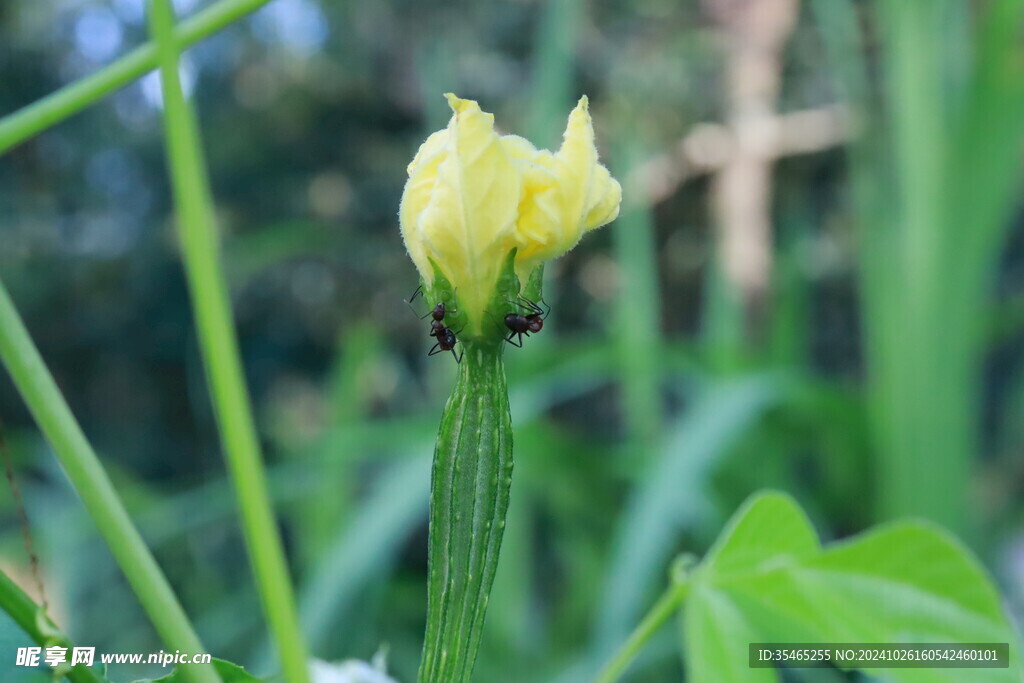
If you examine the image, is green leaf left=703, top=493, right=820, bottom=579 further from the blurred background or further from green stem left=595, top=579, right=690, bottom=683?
the blurred background

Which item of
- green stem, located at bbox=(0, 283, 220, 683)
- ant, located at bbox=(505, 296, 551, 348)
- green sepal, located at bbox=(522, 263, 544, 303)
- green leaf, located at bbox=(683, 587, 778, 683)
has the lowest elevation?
green leaf, located at bbox=(683, 587, 778, 683)

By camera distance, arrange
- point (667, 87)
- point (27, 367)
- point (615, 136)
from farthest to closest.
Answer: point (667, 87) → point (615, 136) → point (27, 367)

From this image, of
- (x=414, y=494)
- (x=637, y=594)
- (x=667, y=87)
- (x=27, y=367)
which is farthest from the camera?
(x=667, y=87)

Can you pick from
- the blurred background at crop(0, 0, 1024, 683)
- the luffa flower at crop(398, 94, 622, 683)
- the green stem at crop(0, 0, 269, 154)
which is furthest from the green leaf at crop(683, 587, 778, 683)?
the blurred background at crop(0, 0, 1024, 683)

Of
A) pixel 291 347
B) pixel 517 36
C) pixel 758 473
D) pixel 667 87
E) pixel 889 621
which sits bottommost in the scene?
pixel 889 621

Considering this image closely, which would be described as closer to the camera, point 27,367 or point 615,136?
point 27,367

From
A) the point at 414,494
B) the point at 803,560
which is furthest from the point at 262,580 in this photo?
the point at 414,494

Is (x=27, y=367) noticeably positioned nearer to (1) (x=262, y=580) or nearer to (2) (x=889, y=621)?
(1) (x=262, y=580)

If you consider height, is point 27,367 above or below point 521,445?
below
